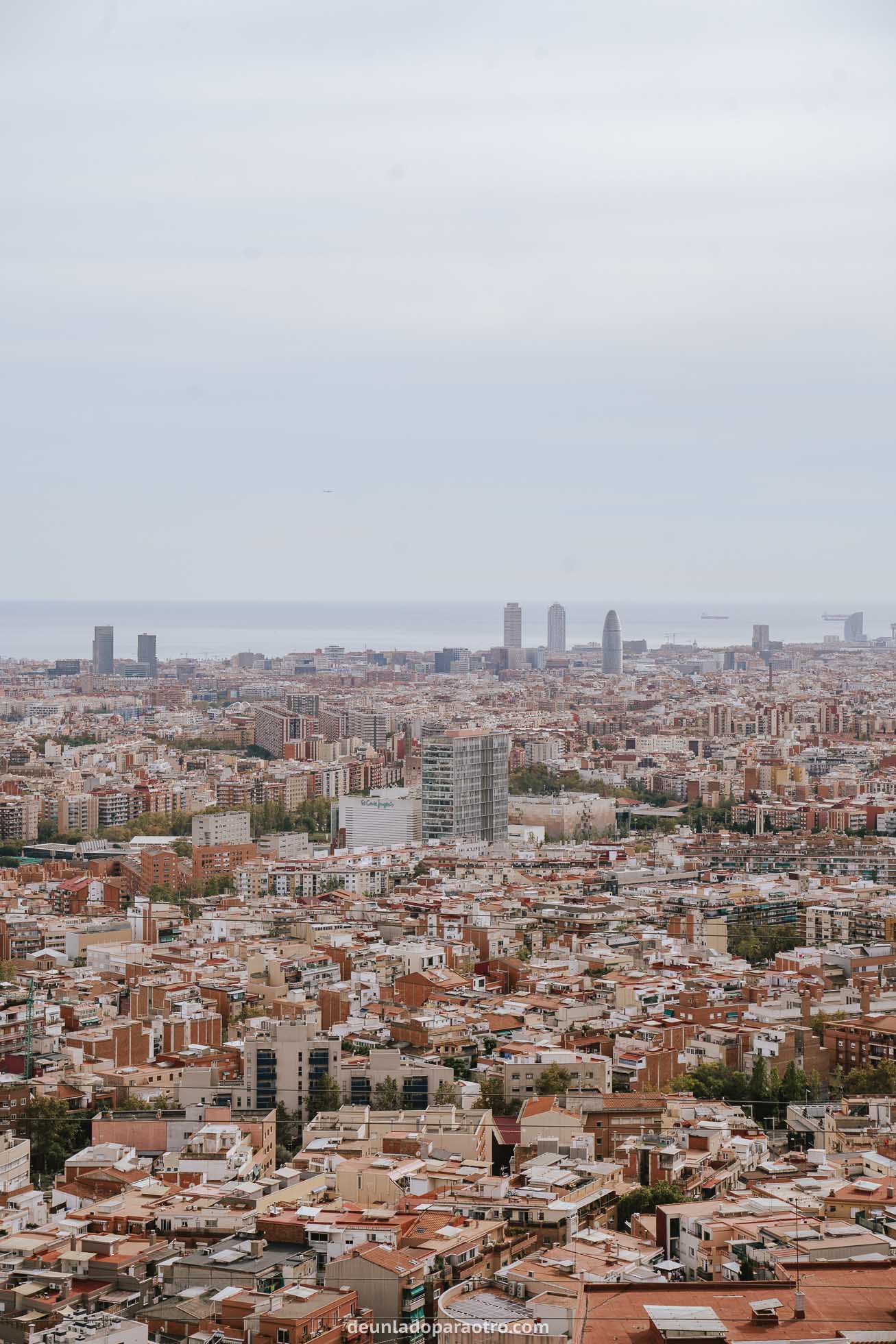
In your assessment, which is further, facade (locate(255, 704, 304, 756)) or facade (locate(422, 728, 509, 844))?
facade (locate(255, 704, 304, 756))

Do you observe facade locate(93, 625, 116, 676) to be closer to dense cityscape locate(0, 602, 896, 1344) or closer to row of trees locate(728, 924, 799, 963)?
dense cityscape locate(0, 602, 896, 1344)

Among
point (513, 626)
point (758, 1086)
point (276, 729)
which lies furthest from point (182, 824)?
point (513, 626)

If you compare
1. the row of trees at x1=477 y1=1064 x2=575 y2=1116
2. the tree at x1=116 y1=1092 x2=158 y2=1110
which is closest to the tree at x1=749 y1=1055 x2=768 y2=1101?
the row of trees at x1=477 y1=1064 x2=575 y2=1116

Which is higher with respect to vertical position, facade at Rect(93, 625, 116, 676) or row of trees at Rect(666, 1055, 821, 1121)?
facade at Rect(93, 625, 116, 676)

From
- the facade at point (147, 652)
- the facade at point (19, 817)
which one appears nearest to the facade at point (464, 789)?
the facade at point (19, 817)

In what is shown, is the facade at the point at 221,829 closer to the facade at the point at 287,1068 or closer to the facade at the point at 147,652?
the facade at the point at 287,1068


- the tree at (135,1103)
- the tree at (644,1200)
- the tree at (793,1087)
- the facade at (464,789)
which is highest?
the facade at (464,789)
